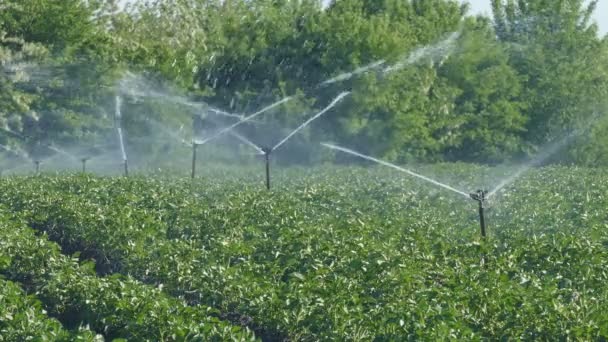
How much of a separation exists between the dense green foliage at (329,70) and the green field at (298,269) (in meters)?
23.8

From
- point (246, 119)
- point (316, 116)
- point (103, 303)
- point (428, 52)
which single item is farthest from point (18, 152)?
point (103, 303)

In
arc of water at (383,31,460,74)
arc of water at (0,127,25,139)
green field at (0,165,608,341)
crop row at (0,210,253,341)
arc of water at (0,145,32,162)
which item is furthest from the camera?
arc of water at (383,31,460,74)

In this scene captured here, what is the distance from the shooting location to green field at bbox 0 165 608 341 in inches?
368

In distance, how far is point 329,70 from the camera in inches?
1898

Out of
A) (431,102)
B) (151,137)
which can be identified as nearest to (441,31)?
(431,102)

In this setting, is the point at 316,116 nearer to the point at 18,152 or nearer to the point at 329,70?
the point at 329,70

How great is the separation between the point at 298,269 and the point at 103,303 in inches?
105

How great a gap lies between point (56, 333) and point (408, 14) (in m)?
48.5

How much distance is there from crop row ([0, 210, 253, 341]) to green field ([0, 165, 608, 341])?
2 centimetres

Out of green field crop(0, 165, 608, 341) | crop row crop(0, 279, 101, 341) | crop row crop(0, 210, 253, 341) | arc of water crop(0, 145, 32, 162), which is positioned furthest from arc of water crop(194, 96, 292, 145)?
crop row crop(0, 279, 101, 341)

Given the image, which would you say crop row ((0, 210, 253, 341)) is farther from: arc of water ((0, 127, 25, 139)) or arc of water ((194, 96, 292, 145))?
arc of water ((194, 96, 292, 145))

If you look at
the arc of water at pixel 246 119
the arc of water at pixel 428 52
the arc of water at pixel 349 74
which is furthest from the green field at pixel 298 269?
the arc of water at pixel 428 52

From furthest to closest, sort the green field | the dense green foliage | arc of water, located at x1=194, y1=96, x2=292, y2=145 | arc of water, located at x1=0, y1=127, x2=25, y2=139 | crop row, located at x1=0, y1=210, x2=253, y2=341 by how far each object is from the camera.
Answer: arc of water, located at x1=194, y1=96, x2=292, y2=145, the dense green foliage, arc of water, located at x1=0, y1=127, x2=25, y2=139, the green field, crop row, located at x1=0, y1=210, x2=253, y2=341

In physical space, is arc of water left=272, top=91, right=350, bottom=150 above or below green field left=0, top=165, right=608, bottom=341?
below
